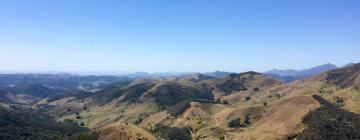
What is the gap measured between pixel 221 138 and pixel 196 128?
2.36 meters

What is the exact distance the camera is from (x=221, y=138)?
3500 cm

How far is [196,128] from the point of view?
35.2 metres
